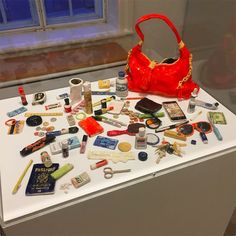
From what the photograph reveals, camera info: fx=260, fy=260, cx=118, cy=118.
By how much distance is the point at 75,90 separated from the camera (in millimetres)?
944

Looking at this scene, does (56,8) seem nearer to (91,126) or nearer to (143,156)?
(91,126)

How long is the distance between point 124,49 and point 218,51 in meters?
0.46

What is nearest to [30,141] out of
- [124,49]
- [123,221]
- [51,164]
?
[51,164]

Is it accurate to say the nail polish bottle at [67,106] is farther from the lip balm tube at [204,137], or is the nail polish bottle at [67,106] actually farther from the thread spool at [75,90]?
the lip balm tube at [204,137]

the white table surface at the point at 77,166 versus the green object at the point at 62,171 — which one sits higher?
the green object at the point at 62,171

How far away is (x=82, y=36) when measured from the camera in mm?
1271

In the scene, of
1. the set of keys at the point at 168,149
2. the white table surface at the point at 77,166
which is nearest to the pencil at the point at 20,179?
the white table surface at the point at 77,166

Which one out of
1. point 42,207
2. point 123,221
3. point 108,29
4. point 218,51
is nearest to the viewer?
point 42,207

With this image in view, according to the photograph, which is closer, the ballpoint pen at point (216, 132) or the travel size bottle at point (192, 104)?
the ballpoint pen at point (216, 132)

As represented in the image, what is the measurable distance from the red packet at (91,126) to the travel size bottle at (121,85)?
0.56 ft

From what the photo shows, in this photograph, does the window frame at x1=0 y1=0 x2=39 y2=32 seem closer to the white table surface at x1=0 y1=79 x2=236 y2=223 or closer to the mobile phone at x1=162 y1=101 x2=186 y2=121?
the white table surface at x1=0 y1=79 x2=236 y2=223

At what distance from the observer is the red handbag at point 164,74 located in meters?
0.95

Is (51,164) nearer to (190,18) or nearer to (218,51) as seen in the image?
(218,51)

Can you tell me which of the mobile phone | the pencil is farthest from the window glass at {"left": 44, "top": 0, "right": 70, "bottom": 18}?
the pencil
